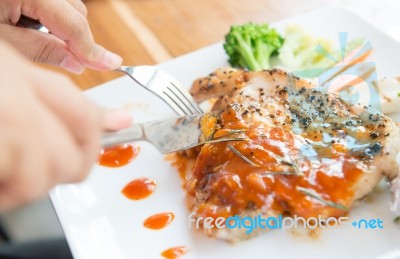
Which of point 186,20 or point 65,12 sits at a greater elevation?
point 65,12

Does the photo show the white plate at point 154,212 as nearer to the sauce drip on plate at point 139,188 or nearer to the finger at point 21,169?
the sauce drip on plate at point 139,188

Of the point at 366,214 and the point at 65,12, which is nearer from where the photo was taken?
the point at 366,214

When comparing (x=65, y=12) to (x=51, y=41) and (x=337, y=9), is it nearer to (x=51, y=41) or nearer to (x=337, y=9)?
(x=51, y=41)

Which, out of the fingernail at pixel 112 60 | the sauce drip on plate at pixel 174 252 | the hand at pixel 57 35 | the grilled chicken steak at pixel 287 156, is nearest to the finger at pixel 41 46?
the hand at pixel 57 35

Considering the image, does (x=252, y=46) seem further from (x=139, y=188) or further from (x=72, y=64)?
(x=139, y=188)

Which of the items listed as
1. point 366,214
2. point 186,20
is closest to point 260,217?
point 366,214
